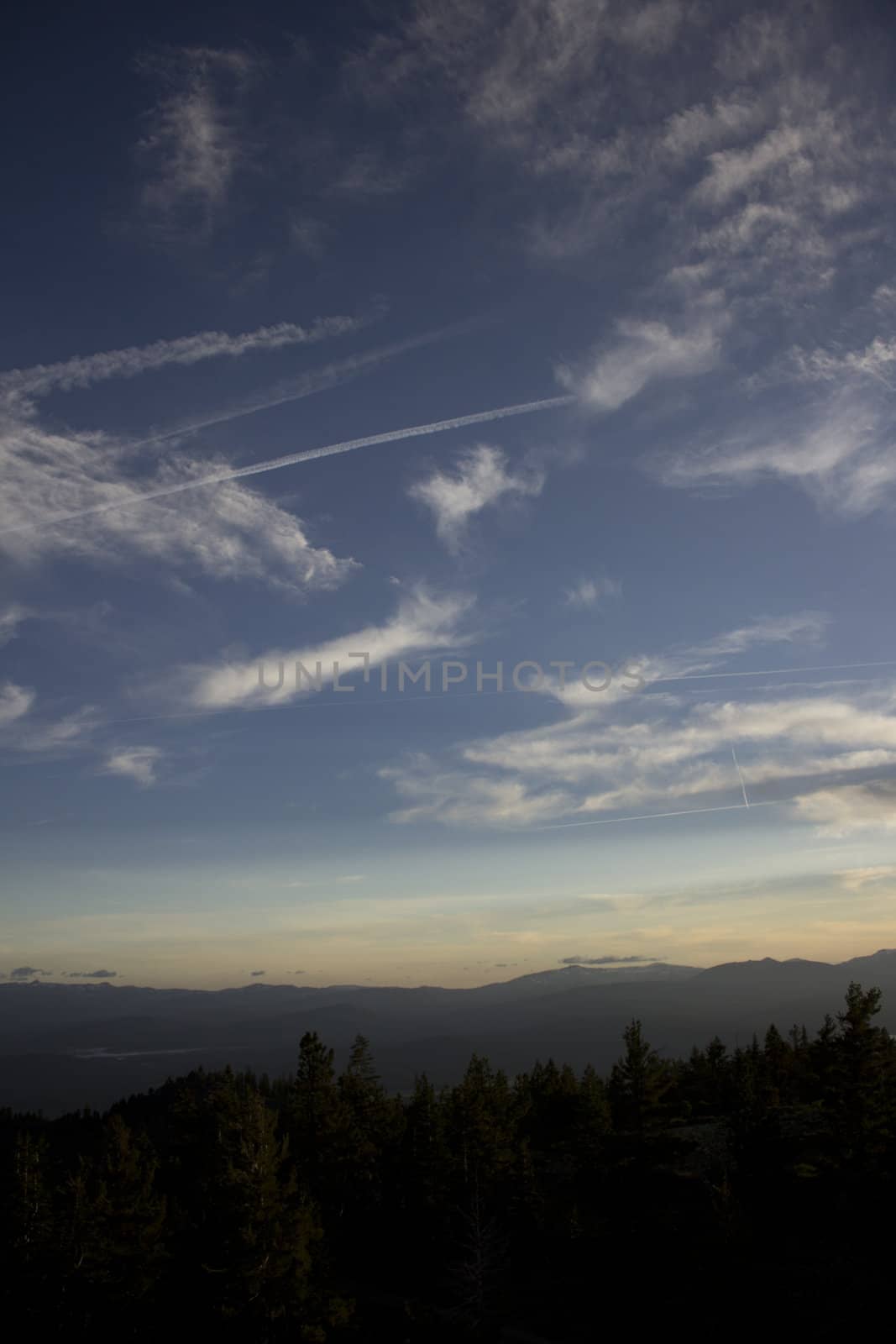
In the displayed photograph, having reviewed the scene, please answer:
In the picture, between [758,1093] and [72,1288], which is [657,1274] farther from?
[72,1288]

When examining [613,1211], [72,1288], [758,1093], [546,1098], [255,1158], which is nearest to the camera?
[255,1158]

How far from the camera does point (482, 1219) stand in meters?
55.8

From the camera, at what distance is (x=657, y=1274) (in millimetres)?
43594

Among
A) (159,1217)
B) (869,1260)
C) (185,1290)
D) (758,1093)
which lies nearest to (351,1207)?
(185,1290)

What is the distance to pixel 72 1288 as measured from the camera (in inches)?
1704

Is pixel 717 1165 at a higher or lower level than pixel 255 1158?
lower

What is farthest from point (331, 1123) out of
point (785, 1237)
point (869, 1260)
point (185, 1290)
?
point (869, 1260)

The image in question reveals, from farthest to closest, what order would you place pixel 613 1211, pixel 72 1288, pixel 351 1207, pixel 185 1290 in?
pixel 351 1207, pixel 613 1211, pixel 185 1290, pixel 72 1288

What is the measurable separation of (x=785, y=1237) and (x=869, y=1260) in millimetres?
5325

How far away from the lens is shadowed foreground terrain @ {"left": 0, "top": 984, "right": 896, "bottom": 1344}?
1470 inches

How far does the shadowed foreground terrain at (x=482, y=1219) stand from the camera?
123 feet

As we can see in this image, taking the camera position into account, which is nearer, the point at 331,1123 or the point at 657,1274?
the point at 657,1274

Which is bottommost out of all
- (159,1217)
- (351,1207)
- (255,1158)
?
(351,1207)

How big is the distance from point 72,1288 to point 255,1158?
16543 millimetres
